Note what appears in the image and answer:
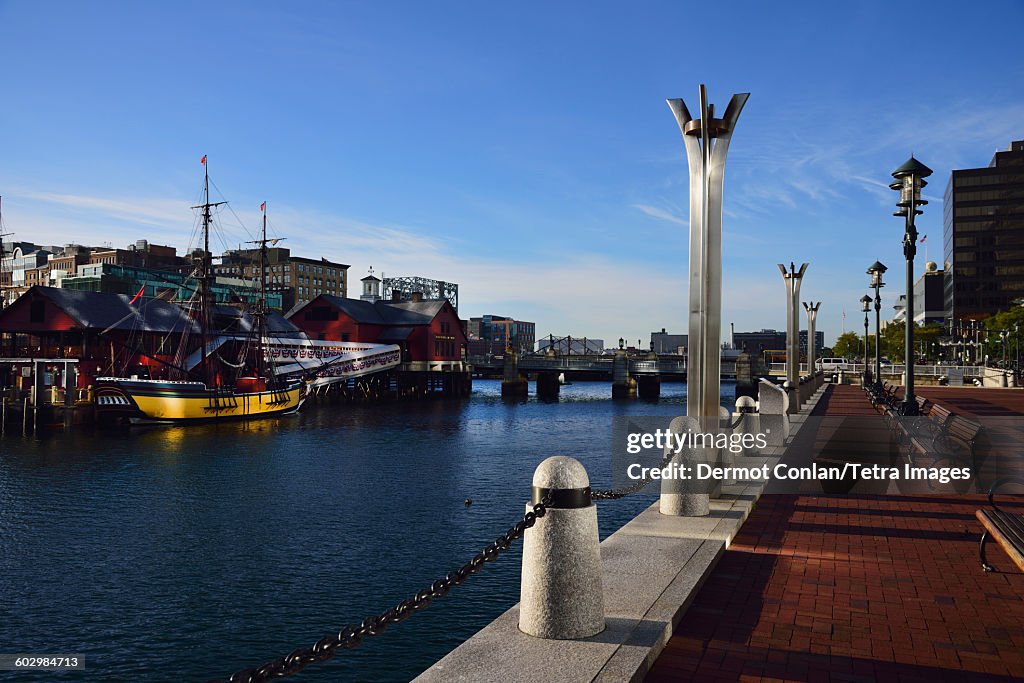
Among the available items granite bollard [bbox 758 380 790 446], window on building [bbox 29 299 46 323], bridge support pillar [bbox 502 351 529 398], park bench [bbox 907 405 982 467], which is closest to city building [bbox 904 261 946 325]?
bridge support pillar [bbox 502 351 529 398]

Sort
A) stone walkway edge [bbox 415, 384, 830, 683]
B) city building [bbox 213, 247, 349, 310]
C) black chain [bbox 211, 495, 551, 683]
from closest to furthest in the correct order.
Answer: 1. black chain [bbox 211, 495, 551, 683]
2. stone walkway edge [bbox 415, 384, 830, 683]
3. city building [bbox 213, 247, 349, 310]

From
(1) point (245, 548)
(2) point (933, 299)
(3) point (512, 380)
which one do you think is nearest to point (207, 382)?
(3) point (512, 380)

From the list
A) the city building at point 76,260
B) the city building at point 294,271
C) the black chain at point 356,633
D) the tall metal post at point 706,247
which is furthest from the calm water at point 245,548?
the city building at point 294,271

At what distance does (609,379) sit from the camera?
560 ft

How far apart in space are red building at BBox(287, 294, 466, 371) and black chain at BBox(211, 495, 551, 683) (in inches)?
3473

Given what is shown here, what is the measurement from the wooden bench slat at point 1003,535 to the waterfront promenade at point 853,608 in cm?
30

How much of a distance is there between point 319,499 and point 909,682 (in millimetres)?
22461

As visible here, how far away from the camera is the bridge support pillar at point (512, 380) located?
99.9 m

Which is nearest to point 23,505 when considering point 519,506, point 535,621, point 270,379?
point 519,506

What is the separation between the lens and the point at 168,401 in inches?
2170

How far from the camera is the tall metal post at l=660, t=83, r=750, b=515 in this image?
484 inches

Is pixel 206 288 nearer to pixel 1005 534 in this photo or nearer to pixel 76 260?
pixel 1005 534

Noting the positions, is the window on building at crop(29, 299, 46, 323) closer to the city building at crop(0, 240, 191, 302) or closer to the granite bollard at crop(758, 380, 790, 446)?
the granite bollard at crop(758, 380, 790, 446)

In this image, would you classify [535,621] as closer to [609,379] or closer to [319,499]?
[319,499]
